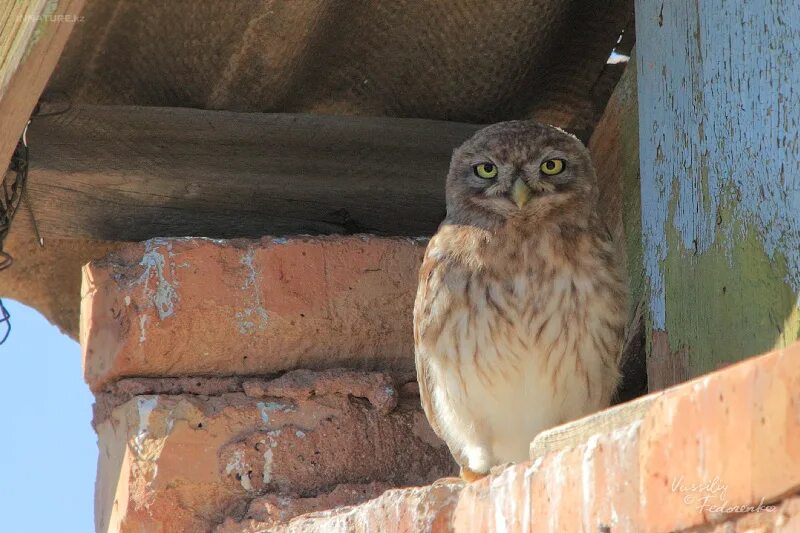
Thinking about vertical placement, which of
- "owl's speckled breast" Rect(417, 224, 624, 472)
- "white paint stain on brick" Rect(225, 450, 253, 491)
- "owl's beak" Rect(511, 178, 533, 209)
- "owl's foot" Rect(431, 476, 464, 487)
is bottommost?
"owl's foot" Rect(431, 476, 464, 487)

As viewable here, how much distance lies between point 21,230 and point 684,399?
6.95ft

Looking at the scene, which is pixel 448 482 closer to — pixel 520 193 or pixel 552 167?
pixel 520 193

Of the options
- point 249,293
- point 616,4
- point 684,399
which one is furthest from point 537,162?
point 684,399

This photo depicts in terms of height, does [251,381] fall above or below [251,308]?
below

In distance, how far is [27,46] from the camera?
2363mm

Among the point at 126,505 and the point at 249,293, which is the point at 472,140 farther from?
the point at 126,505

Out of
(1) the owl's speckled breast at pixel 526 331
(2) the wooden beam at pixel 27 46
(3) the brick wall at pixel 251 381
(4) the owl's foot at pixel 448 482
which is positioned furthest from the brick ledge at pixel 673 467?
(2) the wooden beam at pixel 27 46

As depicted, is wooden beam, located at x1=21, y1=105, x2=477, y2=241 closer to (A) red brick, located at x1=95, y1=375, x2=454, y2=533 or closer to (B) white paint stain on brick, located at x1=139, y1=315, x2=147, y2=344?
(B) white paint stain on brick, located at x1=139, y1=315, x2=147, y2=344

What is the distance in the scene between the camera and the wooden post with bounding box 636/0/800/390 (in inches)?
85.9

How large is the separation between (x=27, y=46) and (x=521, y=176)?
1.27 m

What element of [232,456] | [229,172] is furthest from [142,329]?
[229,172]

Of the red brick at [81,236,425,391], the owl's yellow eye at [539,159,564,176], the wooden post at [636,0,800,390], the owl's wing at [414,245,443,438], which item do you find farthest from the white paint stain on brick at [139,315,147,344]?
the wooden post at [636,0,800,390]

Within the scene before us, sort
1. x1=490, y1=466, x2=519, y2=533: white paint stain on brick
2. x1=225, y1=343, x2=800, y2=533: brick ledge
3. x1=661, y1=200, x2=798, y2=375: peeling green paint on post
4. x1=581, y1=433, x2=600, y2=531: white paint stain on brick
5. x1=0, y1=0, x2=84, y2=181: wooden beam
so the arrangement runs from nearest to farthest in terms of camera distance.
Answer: x1=225, y1=343, x2=800, y2=533: brick ledge → x1=581, y1=433, x2=600, y2=531: white paint stain on brick → x1=490, y1=466, x2=519, y2=533: white paint stain on brick → x1=661, y1=200, x2=798, y2=375: peeling green paint on post → x1=0, y1=0, x2=84, y2=181: wooden beam

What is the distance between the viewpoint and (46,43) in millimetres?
2367
